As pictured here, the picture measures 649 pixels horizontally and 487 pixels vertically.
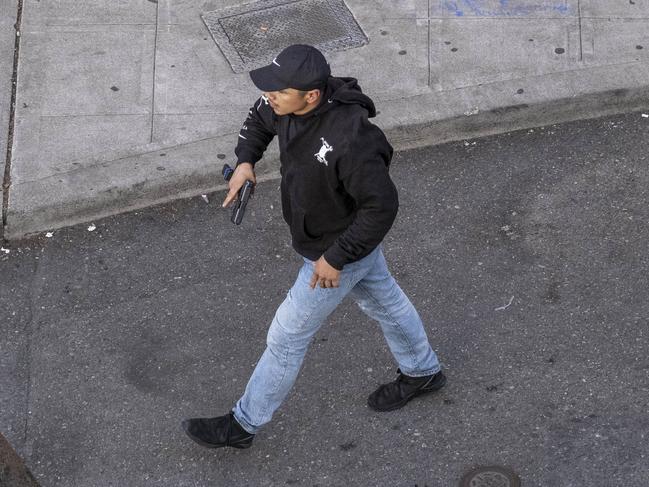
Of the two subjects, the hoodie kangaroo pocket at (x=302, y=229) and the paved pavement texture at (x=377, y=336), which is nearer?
the hoodie kangaroo pocket at (x=302, y=229)

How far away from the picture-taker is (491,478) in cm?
431

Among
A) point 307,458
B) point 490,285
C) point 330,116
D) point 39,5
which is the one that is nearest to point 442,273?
point 490,285

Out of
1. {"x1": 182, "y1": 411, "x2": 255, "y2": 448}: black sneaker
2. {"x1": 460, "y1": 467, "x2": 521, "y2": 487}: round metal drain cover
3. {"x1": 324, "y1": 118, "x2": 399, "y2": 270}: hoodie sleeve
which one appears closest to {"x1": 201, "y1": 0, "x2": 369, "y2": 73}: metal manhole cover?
{"x1": 182, "y1": 411, "x2": 255, "y2": 448}: black sneaker

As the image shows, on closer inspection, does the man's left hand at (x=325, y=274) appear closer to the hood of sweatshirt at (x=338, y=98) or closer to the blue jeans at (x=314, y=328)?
the blue jeans at (x=314, y=328)

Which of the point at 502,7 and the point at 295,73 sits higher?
the point at 295,73

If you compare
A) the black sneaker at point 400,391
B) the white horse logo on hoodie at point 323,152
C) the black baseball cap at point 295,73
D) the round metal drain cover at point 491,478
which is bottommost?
the round metal drain cover at point 491,478

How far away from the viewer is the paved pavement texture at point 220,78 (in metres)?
5.86

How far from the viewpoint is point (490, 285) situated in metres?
5.21

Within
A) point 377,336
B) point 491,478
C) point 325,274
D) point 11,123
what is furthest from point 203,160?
point 491,478

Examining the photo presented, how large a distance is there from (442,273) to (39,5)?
3.53 m

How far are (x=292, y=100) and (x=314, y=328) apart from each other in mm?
983

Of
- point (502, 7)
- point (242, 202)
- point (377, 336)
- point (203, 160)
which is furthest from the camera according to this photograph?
point (502, 7)

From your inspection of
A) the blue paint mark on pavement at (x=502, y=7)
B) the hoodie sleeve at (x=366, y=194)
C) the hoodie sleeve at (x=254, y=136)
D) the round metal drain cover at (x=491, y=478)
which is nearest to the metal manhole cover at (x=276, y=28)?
the blue paint mark on pavement at (x=502, y=7)

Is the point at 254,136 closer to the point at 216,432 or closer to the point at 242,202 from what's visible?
the point at 242,202
